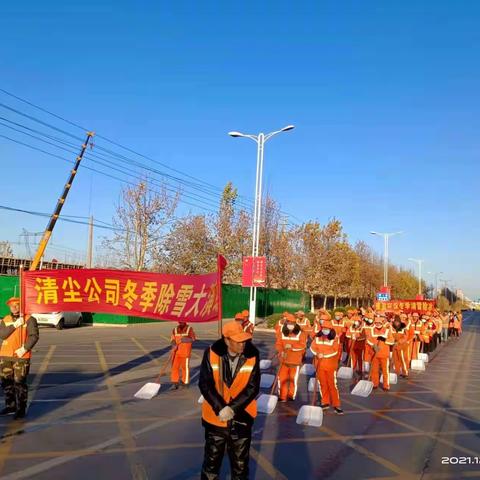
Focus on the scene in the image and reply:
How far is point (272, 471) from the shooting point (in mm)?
5945

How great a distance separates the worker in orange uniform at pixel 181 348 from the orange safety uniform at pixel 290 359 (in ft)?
6.51

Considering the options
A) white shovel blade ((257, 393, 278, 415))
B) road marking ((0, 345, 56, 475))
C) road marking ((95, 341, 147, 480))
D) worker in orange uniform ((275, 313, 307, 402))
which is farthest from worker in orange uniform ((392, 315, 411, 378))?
road marking ((0, 345, 56, 475))

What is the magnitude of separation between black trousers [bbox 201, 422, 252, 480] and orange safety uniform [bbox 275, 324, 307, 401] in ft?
18.3

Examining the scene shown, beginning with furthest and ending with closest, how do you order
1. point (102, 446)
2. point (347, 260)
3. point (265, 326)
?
1. point (347, 260)
2. point (265, 326)
3. point (102, 446)

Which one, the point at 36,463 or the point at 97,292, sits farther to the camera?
the point at 97,292

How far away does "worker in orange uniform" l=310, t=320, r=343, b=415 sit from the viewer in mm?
9156

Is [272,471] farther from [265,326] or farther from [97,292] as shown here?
[265,326]

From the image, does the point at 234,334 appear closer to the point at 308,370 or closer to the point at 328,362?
the point at 328,362

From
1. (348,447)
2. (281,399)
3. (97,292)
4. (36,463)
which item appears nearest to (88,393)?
(97,292)

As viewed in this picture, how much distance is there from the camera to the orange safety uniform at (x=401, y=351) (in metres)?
14.2

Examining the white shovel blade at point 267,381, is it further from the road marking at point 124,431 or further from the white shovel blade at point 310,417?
the road marking at point 124,431

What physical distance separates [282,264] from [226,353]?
3730 cm

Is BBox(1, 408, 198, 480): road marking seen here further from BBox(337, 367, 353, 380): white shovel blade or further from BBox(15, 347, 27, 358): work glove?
BBox(337, 367, 353, 380): white shovel blade

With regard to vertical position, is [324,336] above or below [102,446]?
above
